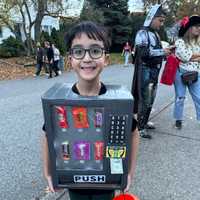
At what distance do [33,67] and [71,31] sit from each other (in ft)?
58.1

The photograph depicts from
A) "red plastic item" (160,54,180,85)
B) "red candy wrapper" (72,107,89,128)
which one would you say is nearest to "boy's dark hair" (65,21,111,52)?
"red candy wrapper" (72,107,89,128)

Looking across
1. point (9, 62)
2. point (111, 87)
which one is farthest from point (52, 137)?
point (9, 62)

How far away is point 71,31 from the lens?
1820 millimetres

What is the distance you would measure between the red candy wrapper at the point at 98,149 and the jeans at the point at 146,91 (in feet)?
9.88

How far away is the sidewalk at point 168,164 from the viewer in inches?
127

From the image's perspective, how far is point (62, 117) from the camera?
1.71m

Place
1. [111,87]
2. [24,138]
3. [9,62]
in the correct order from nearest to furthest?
[111,87] < [24,138] < [9,62]

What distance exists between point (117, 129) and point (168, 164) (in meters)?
2.37

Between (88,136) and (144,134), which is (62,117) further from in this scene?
(144,134)

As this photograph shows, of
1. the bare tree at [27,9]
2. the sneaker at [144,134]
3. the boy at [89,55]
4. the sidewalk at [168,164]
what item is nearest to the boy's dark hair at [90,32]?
the boy at [89,55]

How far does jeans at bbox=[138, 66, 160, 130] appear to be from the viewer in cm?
470

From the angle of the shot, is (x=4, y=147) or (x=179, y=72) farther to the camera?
(x=179, y=72)

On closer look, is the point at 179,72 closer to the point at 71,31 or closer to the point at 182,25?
the point at 182,25

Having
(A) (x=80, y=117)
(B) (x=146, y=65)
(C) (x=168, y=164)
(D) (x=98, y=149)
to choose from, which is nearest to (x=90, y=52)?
(A) (x=80, y=117)
